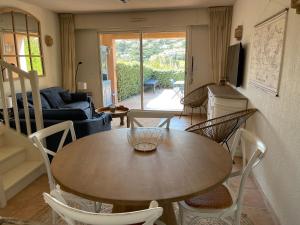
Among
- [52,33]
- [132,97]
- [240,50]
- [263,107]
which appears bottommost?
[132,97]

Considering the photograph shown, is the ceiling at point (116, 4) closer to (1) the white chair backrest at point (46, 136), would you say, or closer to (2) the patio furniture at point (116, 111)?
(2) the patio furniture at point (116, 111)

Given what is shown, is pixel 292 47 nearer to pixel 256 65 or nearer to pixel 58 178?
pixel 256 65

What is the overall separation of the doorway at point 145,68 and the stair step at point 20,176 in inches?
138

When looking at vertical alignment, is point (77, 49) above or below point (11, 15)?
below

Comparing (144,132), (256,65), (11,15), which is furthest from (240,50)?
(11,15)

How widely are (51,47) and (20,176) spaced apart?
12.4 feet

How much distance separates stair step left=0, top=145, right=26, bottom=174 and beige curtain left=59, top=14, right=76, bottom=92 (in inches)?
126

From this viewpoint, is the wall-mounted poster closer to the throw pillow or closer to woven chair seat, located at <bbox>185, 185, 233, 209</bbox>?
woven chair seat, located at <bbox>185, 185, 233, 209</bbox>

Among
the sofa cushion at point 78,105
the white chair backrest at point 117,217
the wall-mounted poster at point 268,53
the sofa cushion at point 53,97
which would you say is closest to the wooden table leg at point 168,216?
the white chair backrest at point 117,217

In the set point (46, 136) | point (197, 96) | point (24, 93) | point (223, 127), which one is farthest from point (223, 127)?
point (197, 96)

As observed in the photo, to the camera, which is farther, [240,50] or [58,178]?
[240,50]

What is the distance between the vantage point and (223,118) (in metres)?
2.85

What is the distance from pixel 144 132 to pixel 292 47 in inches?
53.6

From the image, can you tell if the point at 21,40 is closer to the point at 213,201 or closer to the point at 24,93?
the point at 24,93
